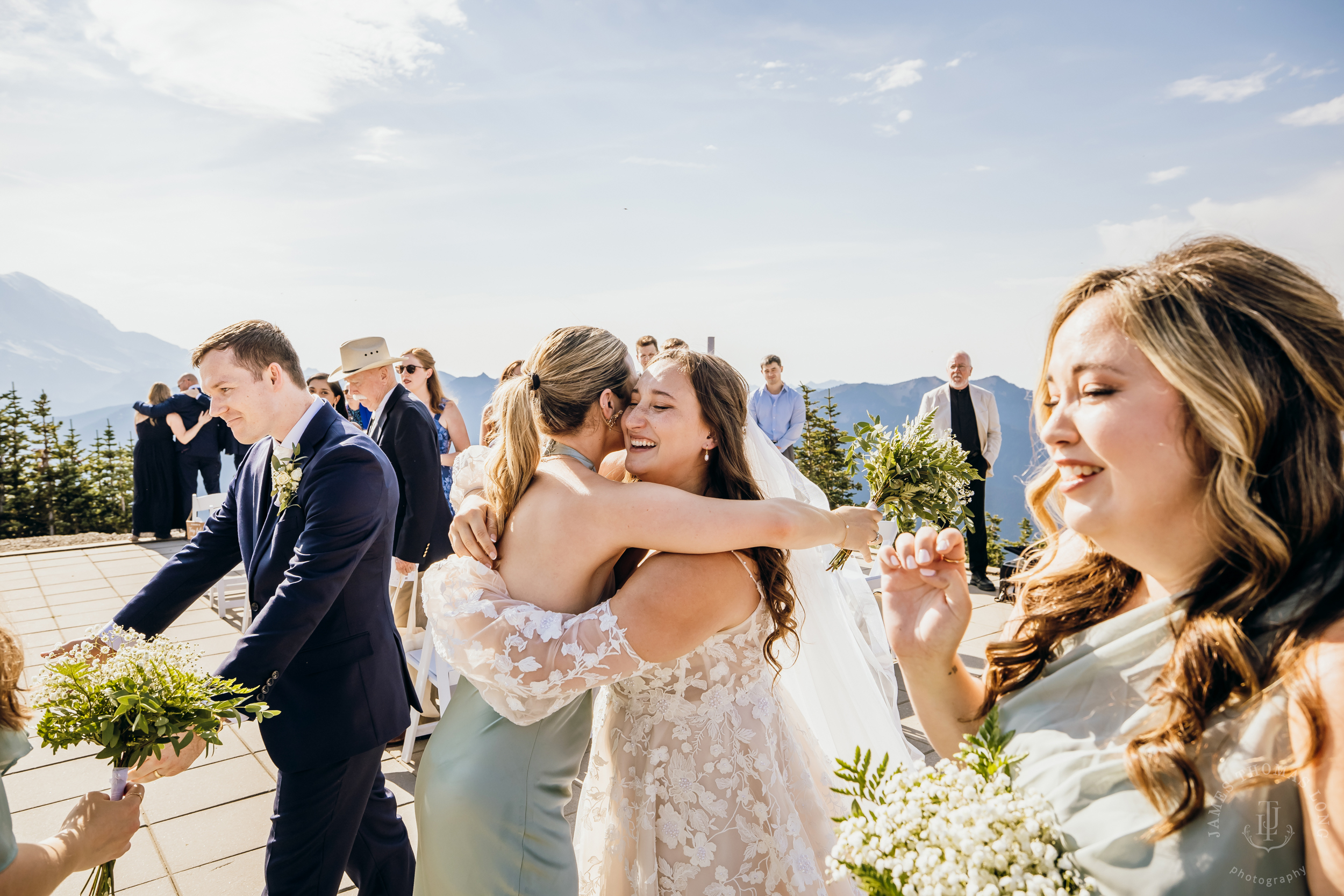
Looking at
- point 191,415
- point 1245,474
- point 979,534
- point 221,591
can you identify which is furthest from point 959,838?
point 191,415

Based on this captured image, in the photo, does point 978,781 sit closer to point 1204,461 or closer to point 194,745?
point 1204,461

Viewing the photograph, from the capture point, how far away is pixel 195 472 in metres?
A: 11.8

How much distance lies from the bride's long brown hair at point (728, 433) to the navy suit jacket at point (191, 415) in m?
11.2

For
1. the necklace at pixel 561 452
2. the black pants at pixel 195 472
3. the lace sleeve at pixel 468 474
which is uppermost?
the necklace at pixel 561 452

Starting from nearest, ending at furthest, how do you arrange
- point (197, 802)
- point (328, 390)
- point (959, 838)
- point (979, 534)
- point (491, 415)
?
point (959, 838), point (197, 802), point (491, 415), point (979, 534), point (328, 390)

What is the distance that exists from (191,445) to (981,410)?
11360mm

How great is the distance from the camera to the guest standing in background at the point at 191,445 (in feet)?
37.2

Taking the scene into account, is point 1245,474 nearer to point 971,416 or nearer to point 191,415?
point 971,416

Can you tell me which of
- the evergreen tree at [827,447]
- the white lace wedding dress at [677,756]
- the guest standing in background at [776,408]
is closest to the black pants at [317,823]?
the white lace wedding dress at [677,756]

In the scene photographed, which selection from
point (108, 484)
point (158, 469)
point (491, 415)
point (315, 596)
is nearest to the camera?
point (315, 596)

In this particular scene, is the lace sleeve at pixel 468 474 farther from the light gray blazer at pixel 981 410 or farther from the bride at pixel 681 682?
the light gray blazer at pixel 981 410

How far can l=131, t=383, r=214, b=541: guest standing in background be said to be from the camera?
11398 mm

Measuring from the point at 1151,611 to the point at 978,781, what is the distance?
43cm

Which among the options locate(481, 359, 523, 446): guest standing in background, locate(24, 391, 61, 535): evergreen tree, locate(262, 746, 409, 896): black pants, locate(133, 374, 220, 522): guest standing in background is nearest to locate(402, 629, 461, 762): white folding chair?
locate(481, 359, 523, 446): guest standing in background
